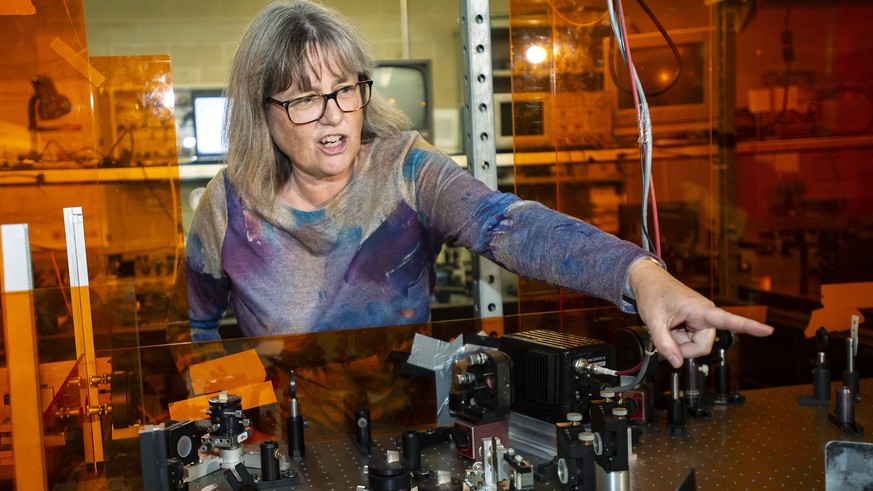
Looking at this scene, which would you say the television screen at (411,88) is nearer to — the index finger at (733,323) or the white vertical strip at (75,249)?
the white vertical strip at (75,249)

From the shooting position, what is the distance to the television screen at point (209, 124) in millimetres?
2459

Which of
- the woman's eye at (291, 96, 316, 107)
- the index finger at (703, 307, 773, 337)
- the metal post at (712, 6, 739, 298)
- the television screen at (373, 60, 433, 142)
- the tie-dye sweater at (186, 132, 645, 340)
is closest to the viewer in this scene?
the index finger at (703, 307, 773, 337)

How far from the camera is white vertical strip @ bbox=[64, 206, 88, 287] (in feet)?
5.38

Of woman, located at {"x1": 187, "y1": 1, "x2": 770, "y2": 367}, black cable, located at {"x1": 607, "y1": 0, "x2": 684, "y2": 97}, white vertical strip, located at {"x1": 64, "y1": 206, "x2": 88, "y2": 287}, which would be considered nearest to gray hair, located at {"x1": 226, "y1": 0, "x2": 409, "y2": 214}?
woman, located at {"x1": 187, "y1": 1, "x2": 770, "y2": 367}

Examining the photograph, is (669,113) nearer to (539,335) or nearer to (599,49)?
(599,49)

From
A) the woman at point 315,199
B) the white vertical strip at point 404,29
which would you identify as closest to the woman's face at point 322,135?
the woman at point 315,199

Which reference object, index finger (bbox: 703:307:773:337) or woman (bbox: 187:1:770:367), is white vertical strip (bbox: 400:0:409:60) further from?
index finger (bbox: 703:307:773:337)

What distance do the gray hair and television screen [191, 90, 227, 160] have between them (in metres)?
0.04

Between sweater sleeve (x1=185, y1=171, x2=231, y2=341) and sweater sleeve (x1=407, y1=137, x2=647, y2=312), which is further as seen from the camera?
sweater sleeve (x1=185, y1=171, x2=231, y2=341)

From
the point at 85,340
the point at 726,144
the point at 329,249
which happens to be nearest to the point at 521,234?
the point at 329,249

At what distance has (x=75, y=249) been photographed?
1.71 m

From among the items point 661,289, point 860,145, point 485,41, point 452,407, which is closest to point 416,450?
point 452,407

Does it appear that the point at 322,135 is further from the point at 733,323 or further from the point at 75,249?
the point at 733,323

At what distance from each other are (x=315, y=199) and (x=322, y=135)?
0.64 ft
